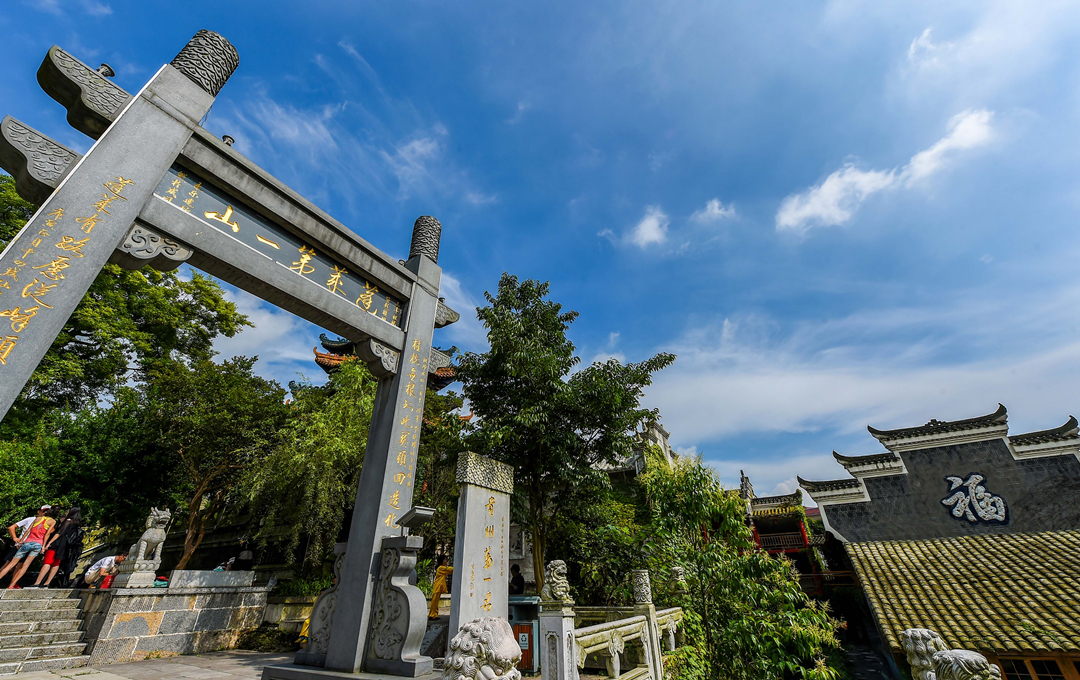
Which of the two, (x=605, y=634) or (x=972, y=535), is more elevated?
(x=972, y=535)

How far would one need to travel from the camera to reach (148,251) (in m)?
3.30

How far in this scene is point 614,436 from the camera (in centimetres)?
855

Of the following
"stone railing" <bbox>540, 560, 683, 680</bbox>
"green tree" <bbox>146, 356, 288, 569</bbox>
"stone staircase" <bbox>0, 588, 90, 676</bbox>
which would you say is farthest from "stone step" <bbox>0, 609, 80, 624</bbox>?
"stone railing" <bbox>540, 560, 683, 680</bbox>

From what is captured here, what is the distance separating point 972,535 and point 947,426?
297 centimetres

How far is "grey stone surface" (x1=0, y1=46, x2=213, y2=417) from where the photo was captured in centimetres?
266

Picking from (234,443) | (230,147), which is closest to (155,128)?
(230,147)

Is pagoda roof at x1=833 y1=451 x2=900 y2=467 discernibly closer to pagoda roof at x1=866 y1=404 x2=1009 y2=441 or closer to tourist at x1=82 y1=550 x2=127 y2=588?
pagoda roof at x1=866 y1=404 x2=1009 y2=441

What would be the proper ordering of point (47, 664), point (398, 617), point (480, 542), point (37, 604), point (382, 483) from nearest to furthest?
point (398, 617)
point (382, 483)
point (480, 542)
point (47, 664)
point (37, 604)

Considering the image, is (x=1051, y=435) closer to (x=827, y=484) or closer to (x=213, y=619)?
(x=827, y=484)

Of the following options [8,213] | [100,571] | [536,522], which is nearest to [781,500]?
[536,522]

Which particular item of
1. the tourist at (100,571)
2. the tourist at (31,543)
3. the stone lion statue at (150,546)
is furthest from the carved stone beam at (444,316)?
the tourist at (31,543)

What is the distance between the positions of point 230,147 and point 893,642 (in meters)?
12.0

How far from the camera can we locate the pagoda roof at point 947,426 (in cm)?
1289

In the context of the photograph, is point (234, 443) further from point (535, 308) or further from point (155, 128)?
point (155, 128)
